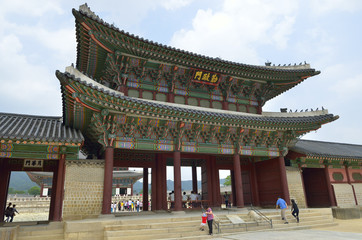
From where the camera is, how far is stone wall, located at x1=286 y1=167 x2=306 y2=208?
1645 cm

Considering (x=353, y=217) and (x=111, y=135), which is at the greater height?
(x=111, y=135)

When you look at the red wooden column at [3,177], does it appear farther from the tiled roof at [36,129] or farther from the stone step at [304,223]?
the stone step at [304,223]

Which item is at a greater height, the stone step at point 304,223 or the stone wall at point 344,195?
the stone wall at point 344,195

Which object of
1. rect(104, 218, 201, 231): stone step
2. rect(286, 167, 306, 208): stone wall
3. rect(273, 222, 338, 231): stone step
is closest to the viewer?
rect(104, 218, 201, 231): stone step

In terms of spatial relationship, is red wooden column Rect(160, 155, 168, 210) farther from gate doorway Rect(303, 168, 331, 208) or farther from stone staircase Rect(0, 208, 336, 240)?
gate doorway Rect(303, 168, 331, 208)

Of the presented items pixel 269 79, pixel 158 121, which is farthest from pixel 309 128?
pixel 158 121

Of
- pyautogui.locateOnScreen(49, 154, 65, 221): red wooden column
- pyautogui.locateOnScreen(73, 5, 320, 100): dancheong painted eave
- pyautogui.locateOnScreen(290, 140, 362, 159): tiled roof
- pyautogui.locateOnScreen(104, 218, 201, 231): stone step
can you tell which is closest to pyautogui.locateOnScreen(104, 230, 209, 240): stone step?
pyautogui.locateOnScreen(104, 218, 201, 231): stone step

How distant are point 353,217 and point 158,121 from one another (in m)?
15.3

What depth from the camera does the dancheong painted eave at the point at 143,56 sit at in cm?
1218

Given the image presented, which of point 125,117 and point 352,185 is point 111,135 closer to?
point 125,117

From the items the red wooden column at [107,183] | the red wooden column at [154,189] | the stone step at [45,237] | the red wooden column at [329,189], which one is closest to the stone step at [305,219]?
the red wooden column at [329,189]

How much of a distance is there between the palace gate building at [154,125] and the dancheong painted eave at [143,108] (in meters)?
0.05

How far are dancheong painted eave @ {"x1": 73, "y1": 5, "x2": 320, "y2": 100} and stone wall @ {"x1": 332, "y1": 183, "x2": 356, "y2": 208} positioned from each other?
8836 millimetres

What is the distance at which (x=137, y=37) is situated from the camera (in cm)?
1306
